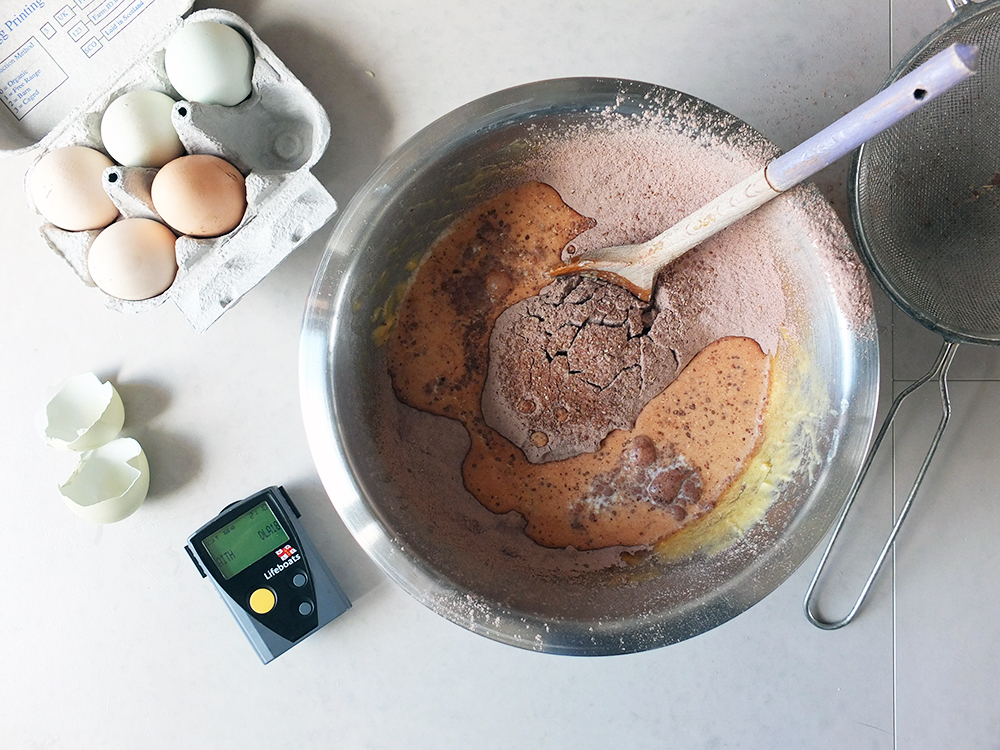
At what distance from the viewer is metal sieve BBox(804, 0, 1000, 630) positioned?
808mm

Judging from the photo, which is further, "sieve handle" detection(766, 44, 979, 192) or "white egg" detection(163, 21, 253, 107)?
"white egg" detection(163, 21, 253, 107)

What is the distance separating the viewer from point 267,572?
34.9 inches

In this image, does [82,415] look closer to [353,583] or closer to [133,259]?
[133,259]

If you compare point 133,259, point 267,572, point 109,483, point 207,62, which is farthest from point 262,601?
point 207,62

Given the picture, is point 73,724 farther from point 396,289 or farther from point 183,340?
point 396,289

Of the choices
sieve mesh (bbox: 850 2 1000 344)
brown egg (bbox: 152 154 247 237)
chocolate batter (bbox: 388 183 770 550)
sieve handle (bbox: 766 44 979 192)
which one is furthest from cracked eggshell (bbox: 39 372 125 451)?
sieve mesh (bbox: 850 2 1000 344)

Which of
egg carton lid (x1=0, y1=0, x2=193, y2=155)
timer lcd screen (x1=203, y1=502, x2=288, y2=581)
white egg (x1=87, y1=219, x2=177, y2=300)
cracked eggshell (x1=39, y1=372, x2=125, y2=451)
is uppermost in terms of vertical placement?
egg carton lid (x1=0, y1=0, x2=193, y2=155)

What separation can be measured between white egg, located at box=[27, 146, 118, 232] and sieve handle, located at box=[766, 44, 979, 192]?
767mm

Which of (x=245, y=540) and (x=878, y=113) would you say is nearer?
(x=878, y=113)

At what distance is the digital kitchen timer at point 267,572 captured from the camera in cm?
88

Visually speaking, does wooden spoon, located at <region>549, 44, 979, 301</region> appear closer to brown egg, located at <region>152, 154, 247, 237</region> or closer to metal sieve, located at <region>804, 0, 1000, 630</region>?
metal sieve, located at <region>804, 0, 1000, 630</region>

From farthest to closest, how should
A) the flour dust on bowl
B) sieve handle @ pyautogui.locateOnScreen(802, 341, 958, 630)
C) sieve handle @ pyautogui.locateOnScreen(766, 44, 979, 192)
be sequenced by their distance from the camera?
sieve handle @ pyautogui.locateOnScreen(802, 341, 958, 630) < the flour dust on bowl < sieve handle @ pyautogui.locateOnScreen(766, 44, 979, 192)

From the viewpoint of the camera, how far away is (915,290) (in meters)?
0.83

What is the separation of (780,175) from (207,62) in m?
0.66
